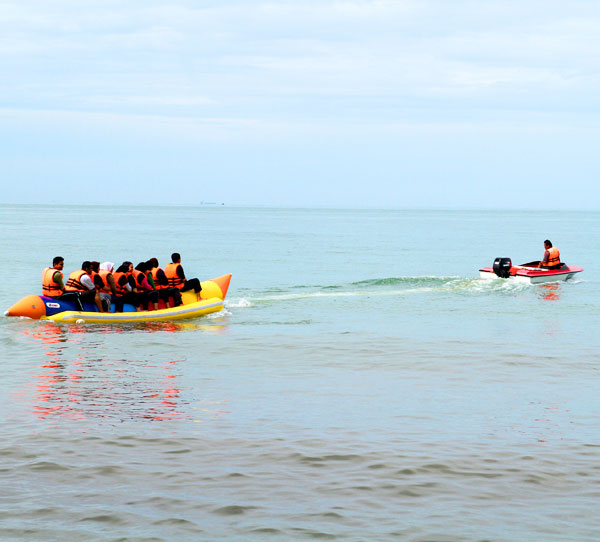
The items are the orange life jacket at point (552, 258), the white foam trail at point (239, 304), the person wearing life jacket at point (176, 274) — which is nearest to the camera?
the person wearing life jacket at point (176, 274)

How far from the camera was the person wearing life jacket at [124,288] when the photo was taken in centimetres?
1772

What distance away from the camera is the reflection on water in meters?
9.88

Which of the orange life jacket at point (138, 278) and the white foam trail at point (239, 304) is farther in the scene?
the white foam trail at point (239, 304)

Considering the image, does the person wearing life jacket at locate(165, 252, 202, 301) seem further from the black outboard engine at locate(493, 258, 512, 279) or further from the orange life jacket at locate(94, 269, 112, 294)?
the black outboard engine at locate(493, 258, 512, 279)

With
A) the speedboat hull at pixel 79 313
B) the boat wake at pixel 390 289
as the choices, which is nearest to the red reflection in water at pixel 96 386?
the speedboat hull at pixel 79 313

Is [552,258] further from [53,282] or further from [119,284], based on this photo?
[53,282]

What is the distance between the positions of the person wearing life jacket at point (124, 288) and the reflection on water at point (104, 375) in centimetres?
69

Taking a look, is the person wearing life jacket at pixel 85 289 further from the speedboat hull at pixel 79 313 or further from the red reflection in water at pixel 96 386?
the red reflection in water at pixel 96 386

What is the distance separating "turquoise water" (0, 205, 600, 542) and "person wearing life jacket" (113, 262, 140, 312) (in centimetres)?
93

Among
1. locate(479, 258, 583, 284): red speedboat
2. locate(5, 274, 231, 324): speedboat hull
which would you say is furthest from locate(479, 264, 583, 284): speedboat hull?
locate(5, 274, 231, 324): speedboat hull

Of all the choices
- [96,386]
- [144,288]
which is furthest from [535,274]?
[96,386]

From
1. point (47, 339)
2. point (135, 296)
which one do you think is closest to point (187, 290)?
point (135, 296)

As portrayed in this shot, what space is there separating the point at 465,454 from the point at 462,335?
29.6ft

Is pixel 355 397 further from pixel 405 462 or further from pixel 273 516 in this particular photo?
pixel 273 516
